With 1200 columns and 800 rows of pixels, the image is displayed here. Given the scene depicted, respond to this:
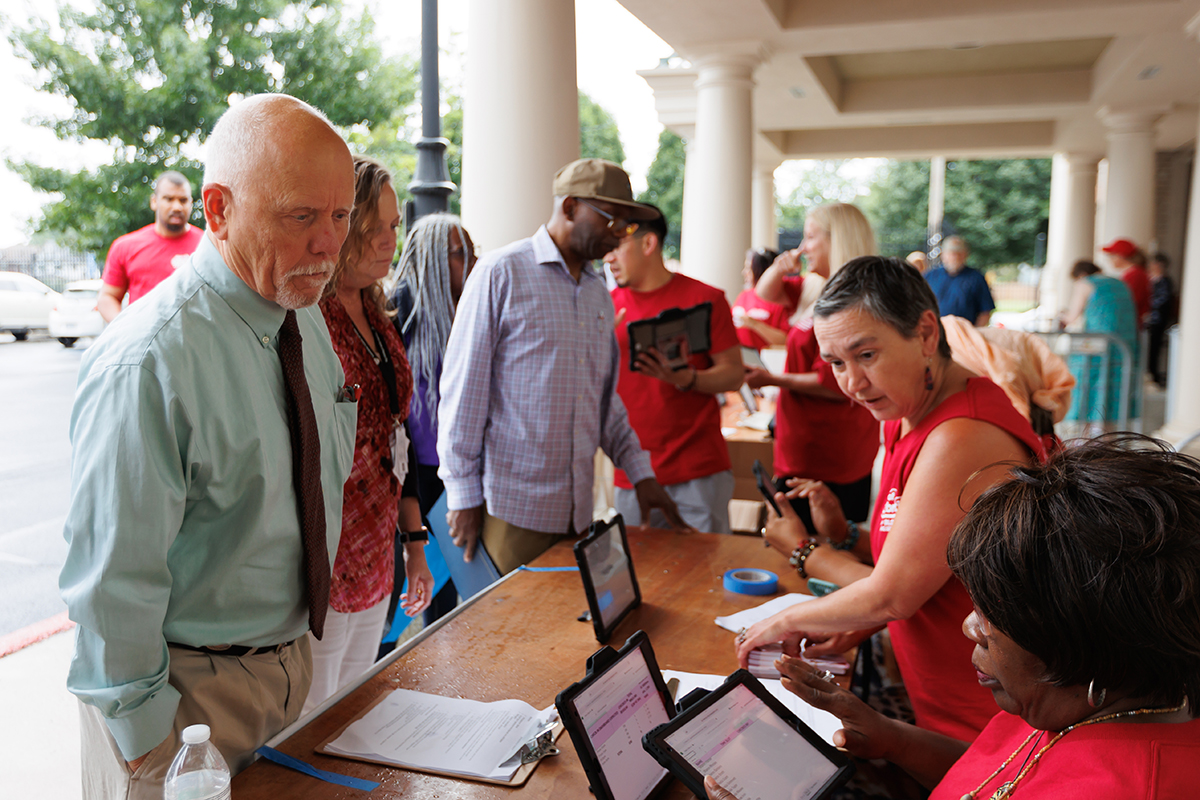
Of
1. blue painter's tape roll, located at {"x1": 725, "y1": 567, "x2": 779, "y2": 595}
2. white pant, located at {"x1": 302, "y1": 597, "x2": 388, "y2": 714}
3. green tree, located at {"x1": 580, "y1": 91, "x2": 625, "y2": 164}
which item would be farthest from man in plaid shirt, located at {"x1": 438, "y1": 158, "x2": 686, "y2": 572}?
green tree, located at {"x1": 580, "y1": 91, "x2": 625, "y2": 164}

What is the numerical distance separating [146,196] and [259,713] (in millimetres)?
2079

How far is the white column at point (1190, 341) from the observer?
6.43 meters

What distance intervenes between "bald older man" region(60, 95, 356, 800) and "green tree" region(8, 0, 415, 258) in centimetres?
110

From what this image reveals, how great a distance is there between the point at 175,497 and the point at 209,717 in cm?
36

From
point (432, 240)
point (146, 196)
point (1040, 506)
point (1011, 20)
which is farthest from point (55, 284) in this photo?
point (1011, 20)

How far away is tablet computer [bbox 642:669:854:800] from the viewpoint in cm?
108

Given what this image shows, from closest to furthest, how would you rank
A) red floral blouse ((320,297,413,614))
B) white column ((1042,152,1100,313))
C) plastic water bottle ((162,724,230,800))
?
plastic water bottle ((162,724,230,800)) < red floral blouse ((320,297,413,614)) < white column ((1042,152,1100,313))

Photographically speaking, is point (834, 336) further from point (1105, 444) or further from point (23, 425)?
point (23, 425)

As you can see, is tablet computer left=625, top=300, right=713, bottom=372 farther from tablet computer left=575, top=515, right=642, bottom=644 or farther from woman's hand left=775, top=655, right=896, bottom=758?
woman's hand left=775, top=655, right=896, bottom=758

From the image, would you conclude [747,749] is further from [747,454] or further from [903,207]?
[903,207]

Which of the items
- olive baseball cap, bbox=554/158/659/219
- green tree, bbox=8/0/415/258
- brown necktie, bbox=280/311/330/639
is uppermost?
green tree, bbox=8/0/415/258

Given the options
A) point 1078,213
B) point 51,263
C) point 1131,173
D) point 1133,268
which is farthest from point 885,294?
point 1078,213

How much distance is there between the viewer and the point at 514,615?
1.81 meters

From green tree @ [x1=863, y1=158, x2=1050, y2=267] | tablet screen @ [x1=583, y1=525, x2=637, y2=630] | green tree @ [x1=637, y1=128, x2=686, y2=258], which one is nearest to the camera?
tablet screen @ [x1=583, y1=525, x2=637, y2=630]
